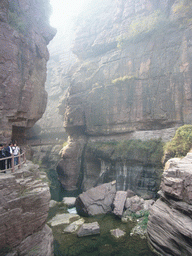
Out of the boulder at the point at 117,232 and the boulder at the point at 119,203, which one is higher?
the boulder at the point at 119,203

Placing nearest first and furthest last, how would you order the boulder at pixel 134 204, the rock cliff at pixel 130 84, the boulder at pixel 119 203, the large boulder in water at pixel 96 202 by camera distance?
1. the boulder at pixel 119 203
2. the boulder at pixel 134 204
3. the large boulder in water at pixel 96 202
4. the rock cliff at pixel 130 84

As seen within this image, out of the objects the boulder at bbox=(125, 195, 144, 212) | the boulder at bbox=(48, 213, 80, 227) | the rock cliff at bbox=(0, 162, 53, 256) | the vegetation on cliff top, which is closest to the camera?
the rock cliff at bbox=(0, 162, 53, 256)

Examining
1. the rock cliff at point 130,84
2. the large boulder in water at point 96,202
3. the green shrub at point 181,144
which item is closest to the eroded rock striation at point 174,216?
the green shrub at point 181,144

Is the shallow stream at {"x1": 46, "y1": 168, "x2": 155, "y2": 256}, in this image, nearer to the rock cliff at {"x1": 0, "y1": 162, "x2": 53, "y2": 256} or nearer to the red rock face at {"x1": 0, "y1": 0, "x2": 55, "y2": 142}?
the rock cliff at {"x1": 0, "y1": 162, "x2": 53, "y2": 256}

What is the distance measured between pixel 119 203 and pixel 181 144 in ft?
24.0

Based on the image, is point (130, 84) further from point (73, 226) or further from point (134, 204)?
point (73, 226)

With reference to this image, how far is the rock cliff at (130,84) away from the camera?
2058cm

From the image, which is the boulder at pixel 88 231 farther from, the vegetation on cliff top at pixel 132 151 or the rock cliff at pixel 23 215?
the vegetation on cliff top at pixel 132 151

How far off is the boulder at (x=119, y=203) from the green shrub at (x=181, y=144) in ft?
18.8

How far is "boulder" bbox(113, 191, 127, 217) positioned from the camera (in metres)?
14.8

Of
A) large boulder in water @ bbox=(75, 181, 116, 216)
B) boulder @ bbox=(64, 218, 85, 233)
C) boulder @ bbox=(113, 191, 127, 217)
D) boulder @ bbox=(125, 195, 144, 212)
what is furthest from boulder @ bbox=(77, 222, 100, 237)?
boulder @ bbox=(125, 195, 144, 212)

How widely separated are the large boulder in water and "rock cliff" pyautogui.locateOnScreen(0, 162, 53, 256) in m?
5.79

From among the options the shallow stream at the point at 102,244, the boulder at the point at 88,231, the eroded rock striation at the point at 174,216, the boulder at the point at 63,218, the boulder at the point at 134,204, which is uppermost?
the eroded rock striation at the point at 174,216

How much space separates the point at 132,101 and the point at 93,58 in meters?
12.4
